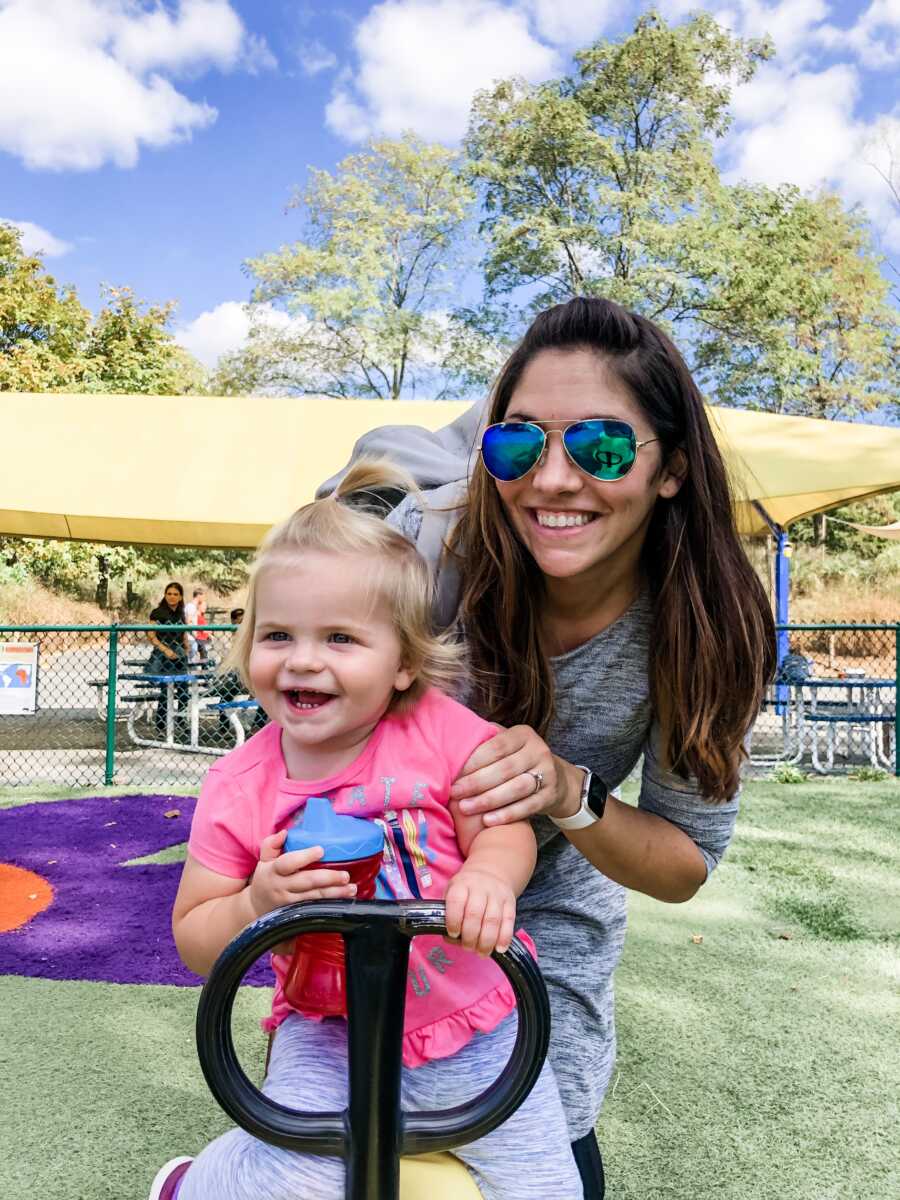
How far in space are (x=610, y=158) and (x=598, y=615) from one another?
2226 cm

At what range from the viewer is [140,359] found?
76.6ft

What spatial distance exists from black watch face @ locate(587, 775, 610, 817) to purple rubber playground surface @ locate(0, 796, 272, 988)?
2.45m

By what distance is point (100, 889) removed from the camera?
4.70m

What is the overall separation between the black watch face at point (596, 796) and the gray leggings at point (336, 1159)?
325mm

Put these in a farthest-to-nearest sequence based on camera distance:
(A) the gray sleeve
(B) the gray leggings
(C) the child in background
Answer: (A) the gray sleeve, (C) the child in background, (B) the gray leggings

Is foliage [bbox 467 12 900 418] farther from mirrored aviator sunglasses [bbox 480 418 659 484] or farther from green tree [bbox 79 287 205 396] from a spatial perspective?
mirrored aviator sunglasses [bbox 480 418 659 484]

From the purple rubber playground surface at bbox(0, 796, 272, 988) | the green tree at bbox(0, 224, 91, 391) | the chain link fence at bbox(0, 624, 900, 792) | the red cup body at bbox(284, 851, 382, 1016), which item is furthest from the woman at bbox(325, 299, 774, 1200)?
the green tree at bbox(0, 224, 91, 391)

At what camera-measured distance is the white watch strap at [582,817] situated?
4.86 feet

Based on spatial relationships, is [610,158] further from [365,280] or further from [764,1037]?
[764,1037]

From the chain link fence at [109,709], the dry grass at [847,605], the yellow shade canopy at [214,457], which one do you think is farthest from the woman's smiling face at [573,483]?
the dry grass at [847,605]

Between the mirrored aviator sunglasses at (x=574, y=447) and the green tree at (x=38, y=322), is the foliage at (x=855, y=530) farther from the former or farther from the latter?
the mirrored aviator sunglasses at (x=574, y=447)

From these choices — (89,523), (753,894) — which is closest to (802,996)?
(753,894)

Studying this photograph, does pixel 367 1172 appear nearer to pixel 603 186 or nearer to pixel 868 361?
pixel 603 186

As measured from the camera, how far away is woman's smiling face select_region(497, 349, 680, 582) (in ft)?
4.87
